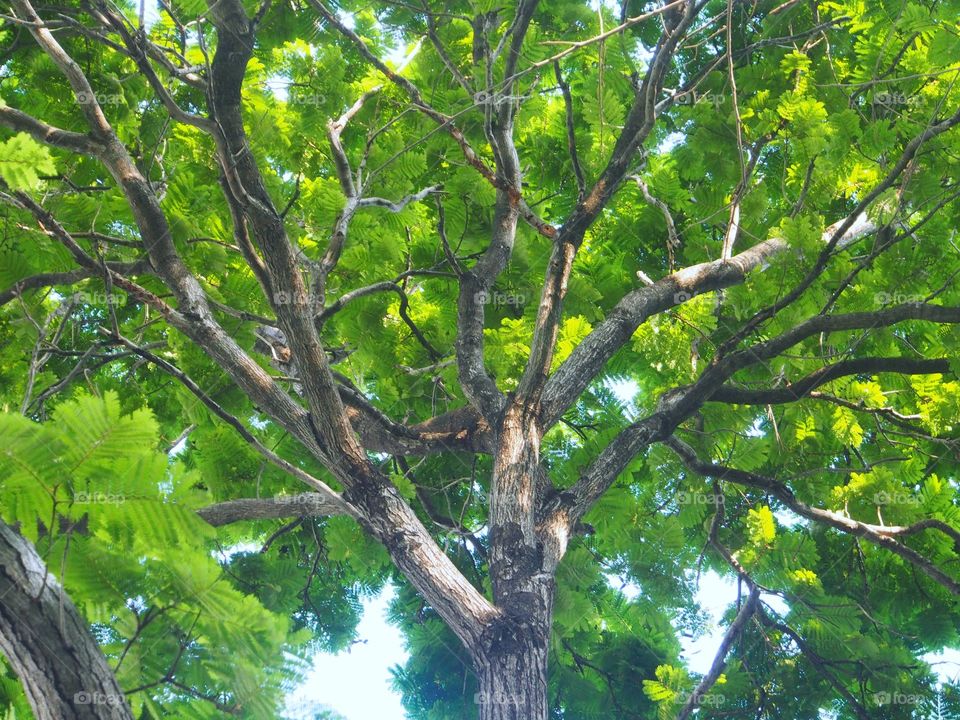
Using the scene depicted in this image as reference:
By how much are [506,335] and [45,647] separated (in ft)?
10.4

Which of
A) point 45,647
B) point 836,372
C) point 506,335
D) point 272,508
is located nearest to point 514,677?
point 272,508

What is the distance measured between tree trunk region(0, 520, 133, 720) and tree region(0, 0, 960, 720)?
23 centimetres

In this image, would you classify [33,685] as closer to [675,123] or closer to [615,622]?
[615,622]

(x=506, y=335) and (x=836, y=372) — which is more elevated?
(x=506, y=335)

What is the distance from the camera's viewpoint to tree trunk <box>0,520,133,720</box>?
92.9 inches

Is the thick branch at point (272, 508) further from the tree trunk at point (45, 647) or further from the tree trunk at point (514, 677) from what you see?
the tree trunk at point (45, 647)

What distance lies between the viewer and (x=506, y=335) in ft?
16.6

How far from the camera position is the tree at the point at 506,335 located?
152 inches

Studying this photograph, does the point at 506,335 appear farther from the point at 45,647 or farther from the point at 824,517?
the point at 45,647

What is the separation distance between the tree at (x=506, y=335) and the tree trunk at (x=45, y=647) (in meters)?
0.23

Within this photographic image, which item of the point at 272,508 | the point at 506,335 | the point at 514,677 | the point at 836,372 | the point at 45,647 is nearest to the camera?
the point at 45,647

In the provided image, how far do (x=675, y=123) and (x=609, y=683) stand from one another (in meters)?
4.40

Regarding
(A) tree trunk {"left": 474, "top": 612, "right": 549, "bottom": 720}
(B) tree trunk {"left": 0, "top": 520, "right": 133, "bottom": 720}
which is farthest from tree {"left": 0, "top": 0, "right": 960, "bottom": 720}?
(B) tree trunk {"left": 0, "top": 520, "right": 133, "bottom": 720}

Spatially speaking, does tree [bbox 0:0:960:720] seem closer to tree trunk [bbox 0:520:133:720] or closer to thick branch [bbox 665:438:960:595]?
thick branch [bbox 665:438:960:595]
